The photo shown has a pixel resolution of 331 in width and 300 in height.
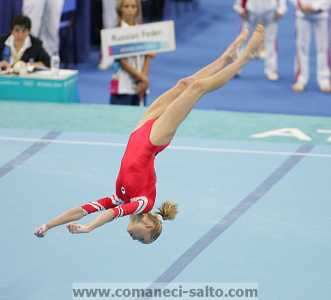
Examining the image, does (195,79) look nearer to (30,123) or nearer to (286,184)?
(286,184)

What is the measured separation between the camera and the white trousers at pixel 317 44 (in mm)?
11438

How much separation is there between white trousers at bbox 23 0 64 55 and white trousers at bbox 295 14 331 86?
2.71 meters

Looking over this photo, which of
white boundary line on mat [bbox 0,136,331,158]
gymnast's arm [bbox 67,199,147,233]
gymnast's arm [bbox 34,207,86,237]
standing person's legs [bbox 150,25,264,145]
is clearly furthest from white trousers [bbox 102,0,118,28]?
gymnast's arm [bbox 34,207,86,237]

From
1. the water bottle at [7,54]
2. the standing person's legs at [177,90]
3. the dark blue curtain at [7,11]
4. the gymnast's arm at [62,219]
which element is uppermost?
the standing person's legs at [177,90]

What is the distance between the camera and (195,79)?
7.09 meters

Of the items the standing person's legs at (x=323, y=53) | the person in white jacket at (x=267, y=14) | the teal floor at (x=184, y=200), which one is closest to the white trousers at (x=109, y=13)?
the person in white jacket at (x=267, y=14)

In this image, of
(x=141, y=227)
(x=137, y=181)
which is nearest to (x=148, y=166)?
(x=137, y=181)

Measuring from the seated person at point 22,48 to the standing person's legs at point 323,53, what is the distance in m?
3.17

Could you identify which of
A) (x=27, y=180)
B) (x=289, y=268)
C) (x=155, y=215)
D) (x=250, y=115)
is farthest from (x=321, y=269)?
(x=250, y=115)

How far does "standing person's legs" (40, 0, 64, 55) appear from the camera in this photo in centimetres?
1163

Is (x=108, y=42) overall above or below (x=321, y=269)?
above

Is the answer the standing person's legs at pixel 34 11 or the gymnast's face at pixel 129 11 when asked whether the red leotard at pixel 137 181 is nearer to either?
the gymnast's face at pixel 129 11

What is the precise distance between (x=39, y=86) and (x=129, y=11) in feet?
3.93

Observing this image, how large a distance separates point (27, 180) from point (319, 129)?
9.49ft
